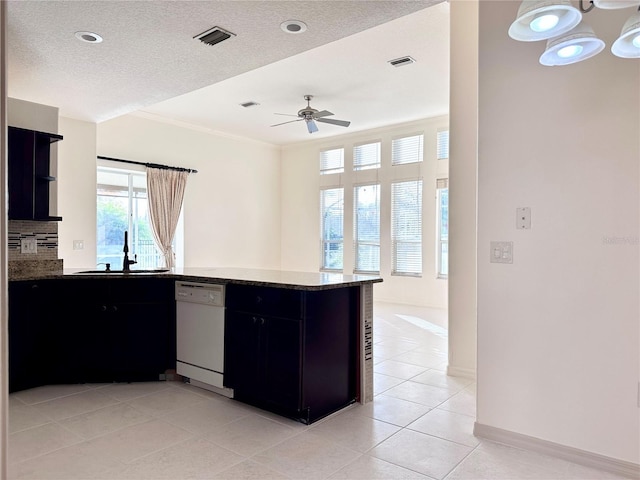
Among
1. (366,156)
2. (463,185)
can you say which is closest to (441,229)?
(366,156)

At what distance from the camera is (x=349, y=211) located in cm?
841

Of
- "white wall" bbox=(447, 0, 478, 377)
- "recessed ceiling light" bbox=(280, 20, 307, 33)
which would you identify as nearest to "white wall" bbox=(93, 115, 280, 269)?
"recessed ceiling light" bbox=(280, 20, 307, 33)

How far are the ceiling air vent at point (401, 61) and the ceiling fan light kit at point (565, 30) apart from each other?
10.3 ft

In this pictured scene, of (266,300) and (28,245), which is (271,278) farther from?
(28,245)

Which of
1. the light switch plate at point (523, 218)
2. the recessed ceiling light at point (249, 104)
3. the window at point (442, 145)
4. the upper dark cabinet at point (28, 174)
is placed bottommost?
the light switch plate at point (523, 218)

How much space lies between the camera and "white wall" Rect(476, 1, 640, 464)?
209 cm

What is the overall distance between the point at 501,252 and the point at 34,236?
401 cm

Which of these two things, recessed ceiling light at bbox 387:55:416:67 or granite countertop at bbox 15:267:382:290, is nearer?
granite countertop at bbox 15:267:382:290

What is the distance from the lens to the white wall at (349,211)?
7.25 meters

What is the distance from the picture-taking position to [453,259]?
379cm

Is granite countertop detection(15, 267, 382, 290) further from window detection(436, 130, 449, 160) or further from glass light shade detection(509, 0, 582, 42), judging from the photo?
window detection(436, 130, 449, 160)

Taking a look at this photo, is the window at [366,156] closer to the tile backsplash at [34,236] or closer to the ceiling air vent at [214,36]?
the ceiling air vent at [214,36]

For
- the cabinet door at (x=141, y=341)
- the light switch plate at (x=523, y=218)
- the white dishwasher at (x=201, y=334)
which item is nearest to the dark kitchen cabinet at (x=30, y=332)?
the cabinet door at (x=141, y=341)

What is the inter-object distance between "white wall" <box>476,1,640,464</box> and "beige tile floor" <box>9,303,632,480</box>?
311 mm
